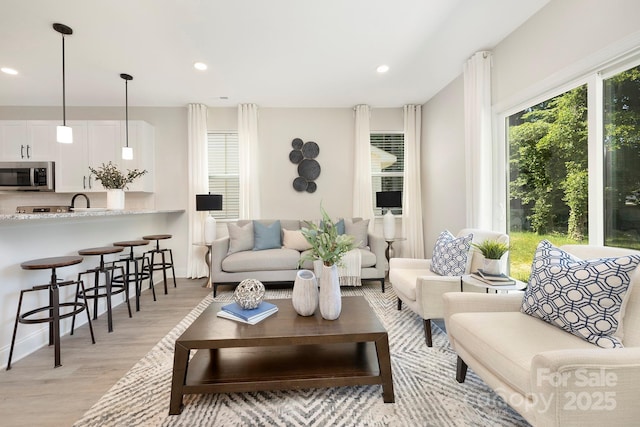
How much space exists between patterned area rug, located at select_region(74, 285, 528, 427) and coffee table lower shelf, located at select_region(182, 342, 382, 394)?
15 centimetres

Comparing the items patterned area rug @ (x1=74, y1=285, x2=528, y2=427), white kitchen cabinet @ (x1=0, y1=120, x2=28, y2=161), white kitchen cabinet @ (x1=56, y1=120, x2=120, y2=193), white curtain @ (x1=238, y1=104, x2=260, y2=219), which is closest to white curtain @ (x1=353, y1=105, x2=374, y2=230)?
white curtain @ (x1=238, y1=104, x2=260, y2=219)

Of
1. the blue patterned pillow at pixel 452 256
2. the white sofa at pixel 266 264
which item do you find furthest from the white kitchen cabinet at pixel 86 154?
the blue patterned pillow at pixel 452 256

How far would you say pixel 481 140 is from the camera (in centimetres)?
289

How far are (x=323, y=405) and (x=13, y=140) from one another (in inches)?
215

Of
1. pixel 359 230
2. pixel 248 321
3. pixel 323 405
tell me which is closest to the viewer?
pixel 323 405

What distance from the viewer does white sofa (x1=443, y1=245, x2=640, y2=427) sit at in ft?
3.16

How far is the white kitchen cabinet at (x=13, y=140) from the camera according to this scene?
399 centimetres

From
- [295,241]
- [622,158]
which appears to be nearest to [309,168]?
[295,241]

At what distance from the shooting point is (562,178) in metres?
2.25

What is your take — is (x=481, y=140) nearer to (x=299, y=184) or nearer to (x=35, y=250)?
(x=299, y=184)

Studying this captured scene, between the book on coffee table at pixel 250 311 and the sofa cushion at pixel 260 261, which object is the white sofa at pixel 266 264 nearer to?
the sofa cushion at pixel 260 261

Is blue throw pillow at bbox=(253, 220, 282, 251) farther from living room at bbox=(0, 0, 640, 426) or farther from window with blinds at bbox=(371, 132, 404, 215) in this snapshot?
window with blinds at bbox=(371, 132, 404, 215)

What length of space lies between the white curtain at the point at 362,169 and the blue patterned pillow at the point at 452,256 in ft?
6.39

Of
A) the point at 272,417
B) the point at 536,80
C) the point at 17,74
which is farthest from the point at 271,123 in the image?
the point at 272,417
